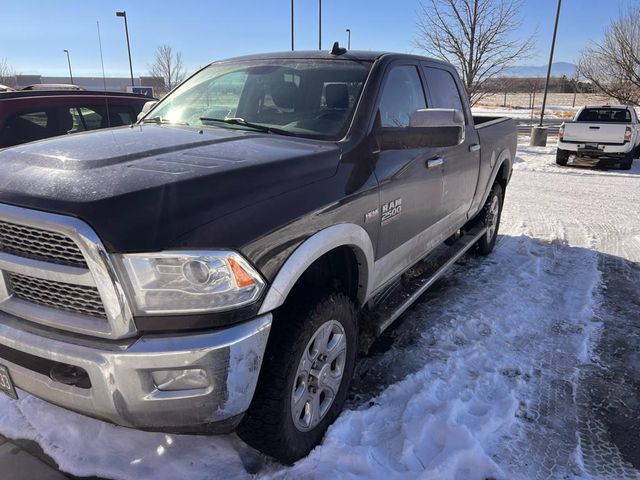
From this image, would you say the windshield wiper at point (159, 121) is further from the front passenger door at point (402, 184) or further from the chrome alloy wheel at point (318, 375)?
the chrome alloy wheel at point (318, 375)

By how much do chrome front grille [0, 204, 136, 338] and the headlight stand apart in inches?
2.7

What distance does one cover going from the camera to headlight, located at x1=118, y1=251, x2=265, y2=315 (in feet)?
5.91

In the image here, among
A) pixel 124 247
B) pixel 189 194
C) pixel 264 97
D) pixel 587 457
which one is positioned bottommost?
pixel 587 457

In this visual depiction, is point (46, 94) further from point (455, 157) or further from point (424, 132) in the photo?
point (424, 132)

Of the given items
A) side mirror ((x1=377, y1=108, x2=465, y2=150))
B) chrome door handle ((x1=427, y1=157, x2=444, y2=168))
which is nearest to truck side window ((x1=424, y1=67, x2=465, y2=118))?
chrome door handle ((x1=427, y1=157, x2=444, y2=168))

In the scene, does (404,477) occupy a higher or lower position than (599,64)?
lower

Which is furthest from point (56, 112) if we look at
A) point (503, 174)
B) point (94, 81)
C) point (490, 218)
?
point (94, 81)

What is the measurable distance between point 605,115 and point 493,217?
965cm

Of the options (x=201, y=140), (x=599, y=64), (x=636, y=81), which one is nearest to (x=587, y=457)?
(x=201, y=140)

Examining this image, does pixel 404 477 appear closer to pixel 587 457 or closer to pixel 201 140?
pixel 587 457

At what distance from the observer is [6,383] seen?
213cm

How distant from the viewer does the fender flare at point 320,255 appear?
6.68 ft

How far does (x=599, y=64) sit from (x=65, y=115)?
77.7 ft

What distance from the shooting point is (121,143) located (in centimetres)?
257
